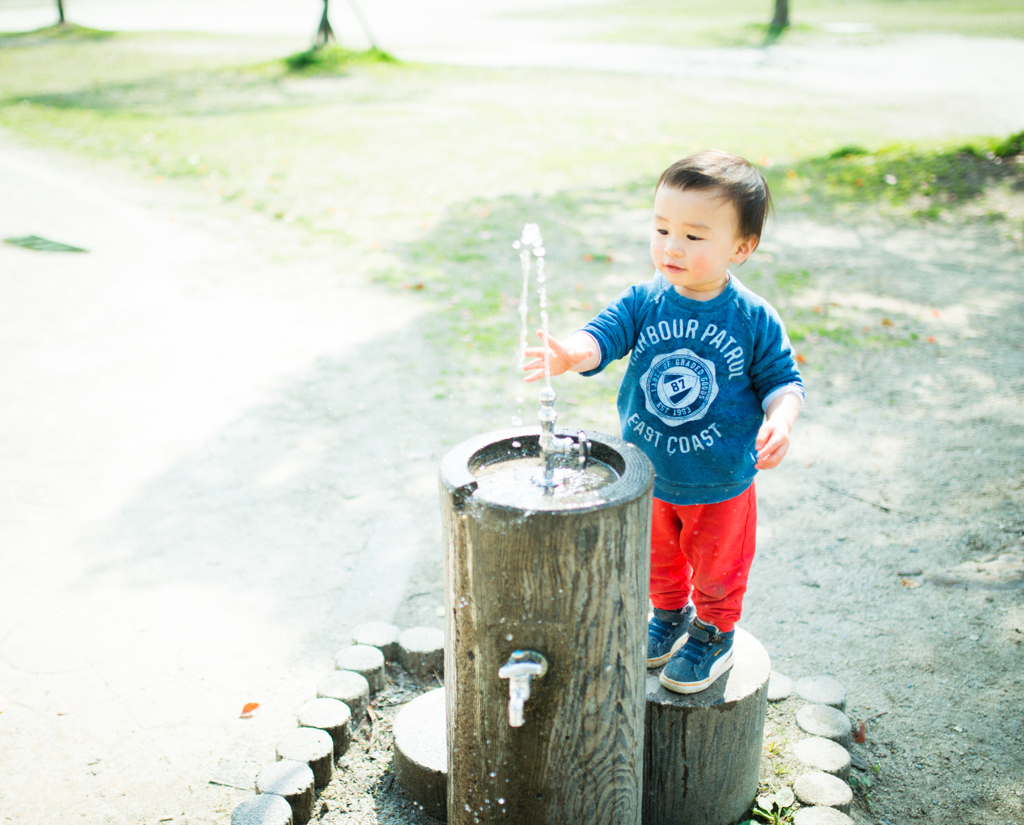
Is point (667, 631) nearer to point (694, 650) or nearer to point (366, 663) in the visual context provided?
point (694, 650)

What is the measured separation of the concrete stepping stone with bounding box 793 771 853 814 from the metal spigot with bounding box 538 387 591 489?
3.98ft

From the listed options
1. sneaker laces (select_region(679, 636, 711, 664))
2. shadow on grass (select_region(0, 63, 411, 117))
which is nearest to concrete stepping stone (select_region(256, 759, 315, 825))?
sneaker laces (select_region(679, 636, 711, 664))

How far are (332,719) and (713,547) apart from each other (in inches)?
50.9

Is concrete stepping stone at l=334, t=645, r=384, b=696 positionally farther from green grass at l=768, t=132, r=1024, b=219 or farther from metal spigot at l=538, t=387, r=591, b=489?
green grass at l=768, t=132, r=1024, b=219

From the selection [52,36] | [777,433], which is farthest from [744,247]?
[52,36]

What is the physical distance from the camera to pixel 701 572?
2346 millimetres

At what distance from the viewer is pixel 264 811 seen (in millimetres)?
2357

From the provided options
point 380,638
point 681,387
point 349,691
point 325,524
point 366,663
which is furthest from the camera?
point 325,524

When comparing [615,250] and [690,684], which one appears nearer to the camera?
[690,684]

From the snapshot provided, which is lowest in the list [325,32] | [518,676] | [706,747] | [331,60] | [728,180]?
[706,747]

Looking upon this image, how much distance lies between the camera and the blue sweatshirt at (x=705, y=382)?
219 cm

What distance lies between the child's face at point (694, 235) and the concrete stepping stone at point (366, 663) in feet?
5.49

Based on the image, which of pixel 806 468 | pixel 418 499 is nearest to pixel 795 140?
pixel 806 468

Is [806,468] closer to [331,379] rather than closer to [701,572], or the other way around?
[701,572]
